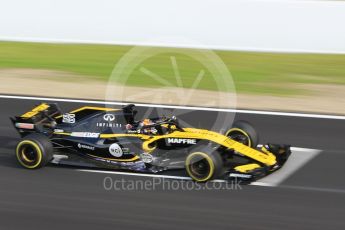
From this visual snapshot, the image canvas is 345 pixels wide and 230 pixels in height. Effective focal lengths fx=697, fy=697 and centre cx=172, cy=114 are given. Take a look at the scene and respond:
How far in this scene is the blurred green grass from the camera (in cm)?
1585

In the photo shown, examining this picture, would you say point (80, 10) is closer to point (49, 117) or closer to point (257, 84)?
point (257, 84)

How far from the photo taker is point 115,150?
31.8ft

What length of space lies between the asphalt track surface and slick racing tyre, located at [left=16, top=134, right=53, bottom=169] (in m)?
0.13

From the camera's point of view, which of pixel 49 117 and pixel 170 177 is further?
pixel 49 117

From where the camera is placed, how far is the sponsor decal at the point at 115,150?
966cm

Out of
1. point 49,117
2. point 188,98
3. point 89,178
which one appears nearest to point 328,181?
point 89,178

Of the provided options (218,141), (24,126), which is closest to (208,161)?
(218,141)

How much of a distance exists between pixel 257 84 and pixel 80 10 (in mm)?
5430

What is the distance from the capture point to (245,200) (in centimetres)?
871

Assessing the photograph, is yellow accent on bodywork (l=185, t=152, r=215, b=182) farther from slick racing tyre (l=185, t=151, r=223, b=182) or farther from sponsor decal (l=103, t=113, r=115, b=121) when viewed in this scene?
sponsor decal (l=103, t=113, r=115, b=121)

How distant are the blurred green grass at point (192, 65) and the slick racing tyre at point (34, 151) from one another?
6.06 m

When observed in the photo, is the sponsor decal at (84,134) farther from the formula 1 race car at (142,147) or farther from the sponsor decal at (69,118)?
the sponsor decal at (69,118)

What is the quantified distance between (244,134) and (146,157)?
59.9 inches

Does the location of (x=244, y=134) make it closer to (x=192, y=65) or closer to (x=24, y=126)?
(x=24, y=126)
